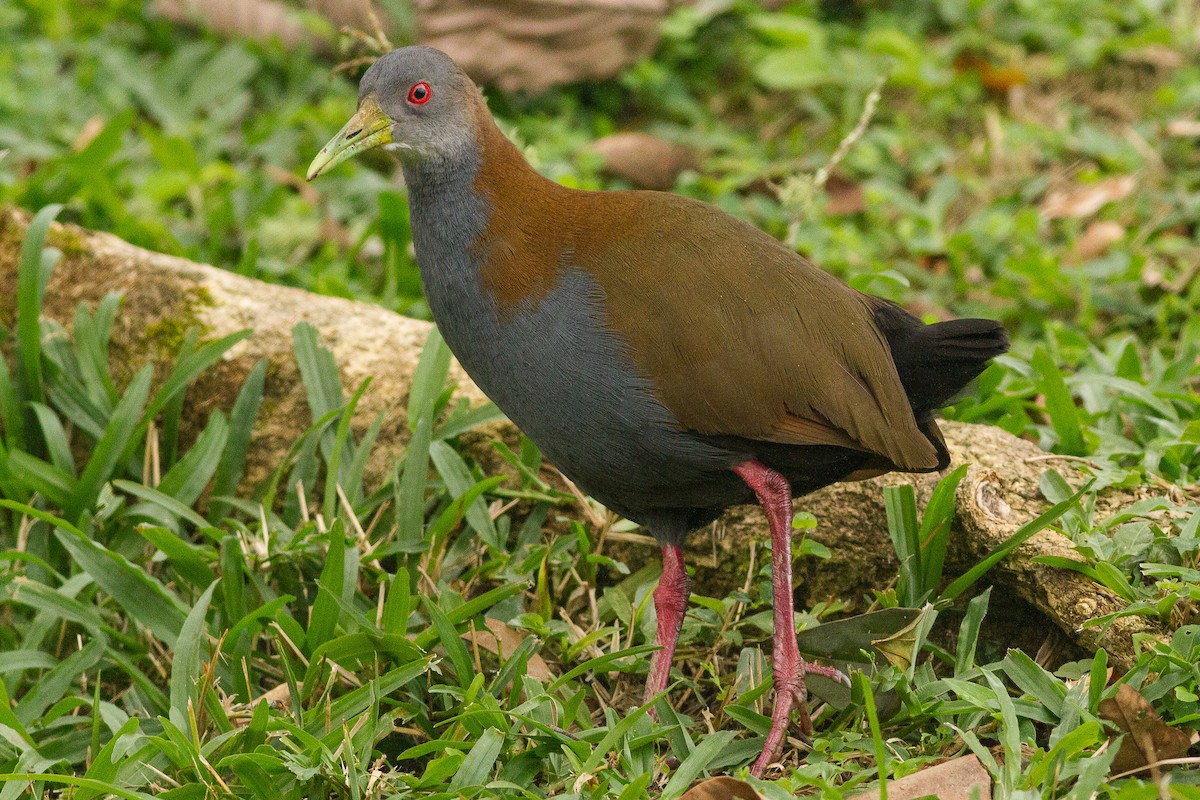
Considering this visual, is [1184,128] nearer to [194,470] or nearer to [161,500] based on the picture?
[194,470]

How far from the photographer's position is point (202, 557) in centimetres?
369

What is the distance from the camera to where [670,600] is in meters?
3.45

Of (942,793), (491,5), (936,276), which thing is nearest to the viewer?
(942,793)

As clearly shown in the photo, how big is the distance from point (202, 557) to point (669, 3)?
406 centimetres

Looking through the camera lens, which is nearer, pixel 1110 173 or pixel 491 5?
pixel 1110 173

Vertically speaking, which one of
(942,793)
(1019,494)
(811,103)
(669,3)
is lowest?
(942,793)

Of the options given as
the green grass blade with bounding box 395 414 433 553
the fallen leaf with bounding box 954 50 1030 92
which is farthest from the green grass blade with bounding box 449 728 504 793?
the fallen leaf with bounding box 954 50 1030 92

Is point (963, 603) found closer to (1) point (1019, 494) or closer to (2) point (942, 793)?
(1) point (1019, 494)

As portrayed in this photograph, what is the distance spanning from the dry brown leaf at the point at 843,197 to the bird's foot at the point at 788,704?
2.98 metres

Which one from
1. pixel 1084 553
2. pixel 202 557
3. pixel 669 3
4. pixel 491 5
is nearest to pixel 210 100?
pixel 491 5

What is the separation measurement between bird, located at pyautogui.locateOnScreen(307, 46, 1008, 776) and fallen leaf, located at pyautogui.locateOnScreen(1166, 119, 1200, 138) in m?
3.17

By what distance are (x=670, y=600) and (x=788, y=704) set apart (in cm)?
44

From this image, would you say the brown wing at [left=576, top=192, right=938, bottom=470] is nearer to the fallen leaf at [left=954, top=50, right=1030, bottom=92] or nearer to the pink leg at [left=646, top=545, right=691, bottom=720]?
the pink leg at [left=646, top=545, right=691, bottom=720]

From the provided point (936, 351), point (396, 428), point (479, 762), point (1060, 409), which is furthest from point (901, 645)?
point (396, 428)
